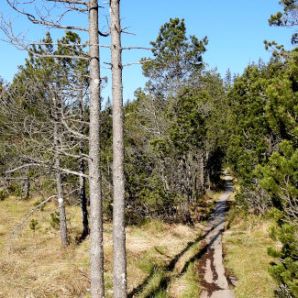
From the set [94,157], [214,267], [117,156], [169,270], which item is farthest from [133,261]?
[94,157]

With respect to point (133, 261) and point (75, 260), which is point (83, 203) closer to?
point (75, 260)

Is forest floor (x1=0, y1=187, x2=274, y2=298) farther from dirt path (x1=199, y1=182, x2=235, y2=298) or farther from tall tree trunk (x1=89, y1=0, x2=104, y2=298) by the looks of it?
tall tree trunk (x1=89, y1=0, x2=104, y2=298)

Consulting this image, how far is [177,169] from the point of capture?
74.9ft

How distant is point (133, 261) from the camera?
1425cm

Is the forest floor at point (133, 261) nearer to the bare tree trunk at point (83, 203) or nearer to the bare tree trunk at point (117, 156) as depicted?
the bare tree trunk at point (83, 203)

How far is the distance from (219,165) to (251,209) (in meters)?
21.9

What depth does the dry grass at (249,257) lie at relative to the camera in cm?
1217

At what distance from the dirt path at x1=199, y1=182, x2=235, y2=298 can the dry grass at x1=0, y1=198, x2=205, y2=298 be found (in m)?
0.53

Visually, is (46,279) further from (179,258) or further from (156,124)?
(156,124)

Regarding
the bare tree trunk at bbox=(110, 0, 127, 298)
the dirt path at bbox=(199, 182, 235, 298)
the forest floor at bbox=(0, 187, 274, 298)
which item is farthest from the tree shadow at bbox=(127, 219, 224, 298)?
the bare tree trunk at bbox=(110, 0, 127, 298)

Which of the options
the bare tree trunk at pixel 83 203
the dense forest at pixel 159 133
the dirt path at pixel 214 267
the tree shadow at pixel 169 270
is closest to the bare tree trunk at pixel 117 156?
the tree shadow at pixel 169 270

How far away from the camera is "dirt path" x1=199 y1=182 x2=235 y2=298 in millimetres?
12227

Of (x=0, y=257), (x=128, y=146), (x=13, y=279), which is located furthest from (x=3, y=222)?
(x=13, y=279)

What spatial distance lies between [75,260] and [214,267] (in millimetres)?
5524
